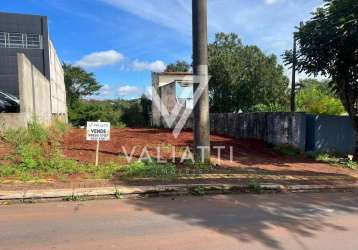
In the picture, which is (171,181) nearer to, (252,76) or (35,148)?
(35,148)

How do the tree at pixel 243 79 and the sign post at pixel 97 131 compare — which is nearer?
the sign post at pixel 97 131

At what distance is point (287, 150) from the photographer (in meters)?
14.9

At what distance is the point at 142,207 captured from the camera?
21.2ft

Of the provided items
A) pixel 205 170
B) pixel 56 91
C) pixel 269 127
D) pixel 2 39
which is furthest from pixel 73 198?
pixel 2 39

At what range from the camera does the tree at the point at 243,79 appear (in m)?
32.7

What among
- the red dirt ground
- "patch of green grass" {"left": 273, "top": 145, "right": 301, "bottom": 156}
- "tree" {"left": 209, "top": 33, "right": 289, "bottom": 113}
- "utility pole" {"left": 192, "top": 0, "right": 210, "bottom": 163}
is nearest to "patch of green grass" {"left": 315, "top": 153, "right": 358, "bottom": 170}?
the red dirt ground

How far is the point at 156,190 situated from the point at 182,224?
6.48 ft

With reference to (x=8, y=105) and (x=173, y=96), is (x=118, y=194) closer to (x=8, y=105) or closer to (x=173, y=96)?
(x=8, y=105)

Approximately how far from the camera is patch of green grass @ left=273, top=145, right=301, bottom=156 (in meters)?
14.7

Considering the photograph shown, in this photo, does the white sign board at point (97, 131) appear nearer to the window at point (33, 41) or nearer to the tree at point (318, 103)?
the tree at point (318, 103)

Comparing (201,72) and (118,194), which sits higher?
(201,72)

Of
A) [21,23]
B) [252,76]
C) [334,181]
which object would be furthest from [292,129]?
[21,23]

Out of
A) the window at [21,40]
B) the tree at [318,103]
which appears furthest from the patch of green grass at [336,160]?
the window at [21,40]

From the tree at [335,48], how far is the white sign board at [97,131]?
26.0 ft
